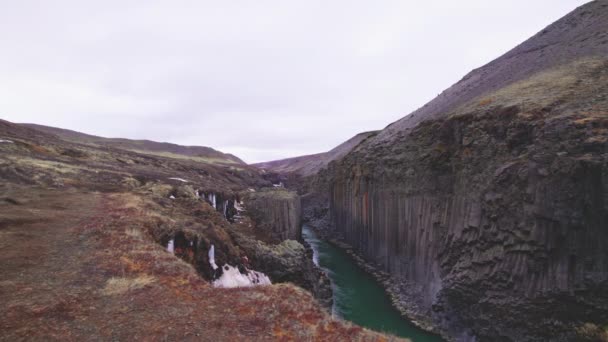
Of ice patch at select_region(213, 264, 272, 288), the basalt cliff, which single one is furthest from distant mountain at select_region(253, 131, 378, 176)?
ice patch at select_region(213, 264, 272, 288)

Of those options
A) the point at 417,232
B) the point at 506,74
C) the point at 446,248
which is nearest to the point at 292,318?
the point at 446,248

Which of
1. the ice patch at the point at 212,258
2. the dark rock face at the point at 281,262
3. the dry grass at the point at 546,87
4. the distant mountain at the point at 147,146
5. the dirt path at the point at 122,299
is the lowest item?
the dark rock face at the point at 281,262

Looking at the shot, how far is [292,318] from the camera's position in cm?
688

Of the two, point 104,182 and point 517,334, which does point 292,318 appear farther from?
point 104,182

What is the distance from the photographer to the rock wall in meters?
11.8

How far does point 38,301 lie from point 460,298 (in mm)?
17215

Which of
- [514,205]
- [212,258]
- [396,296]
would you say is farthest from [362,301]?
[212,258]

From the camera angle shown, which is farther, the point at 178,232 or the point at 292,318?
the point at 178,232

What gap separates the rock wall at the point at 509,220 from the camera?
1184 cm

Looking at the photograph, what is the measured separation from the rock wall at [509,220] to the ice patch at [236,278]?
10.5 metres

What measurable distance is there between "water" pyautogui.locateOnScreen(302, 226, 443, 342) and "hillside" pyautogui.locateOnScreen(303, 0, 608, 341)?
1.02m

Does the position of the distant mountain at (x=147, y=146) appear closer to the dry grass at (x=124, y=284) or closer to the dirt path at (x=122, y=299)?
the dirt path at (x=122, y=299)

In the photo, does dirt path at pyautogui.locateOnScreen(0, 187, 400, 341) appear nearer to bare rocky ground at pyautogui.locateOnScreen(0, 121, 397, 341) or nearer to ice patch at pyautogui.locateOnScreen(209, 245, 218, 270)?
bare rocky ground at pyautogui.locateOnScreen(0, 121, 397, 341)

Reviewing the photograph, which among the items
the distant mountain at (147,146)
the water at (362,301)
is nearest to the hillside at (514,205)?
the water at (362,301)
